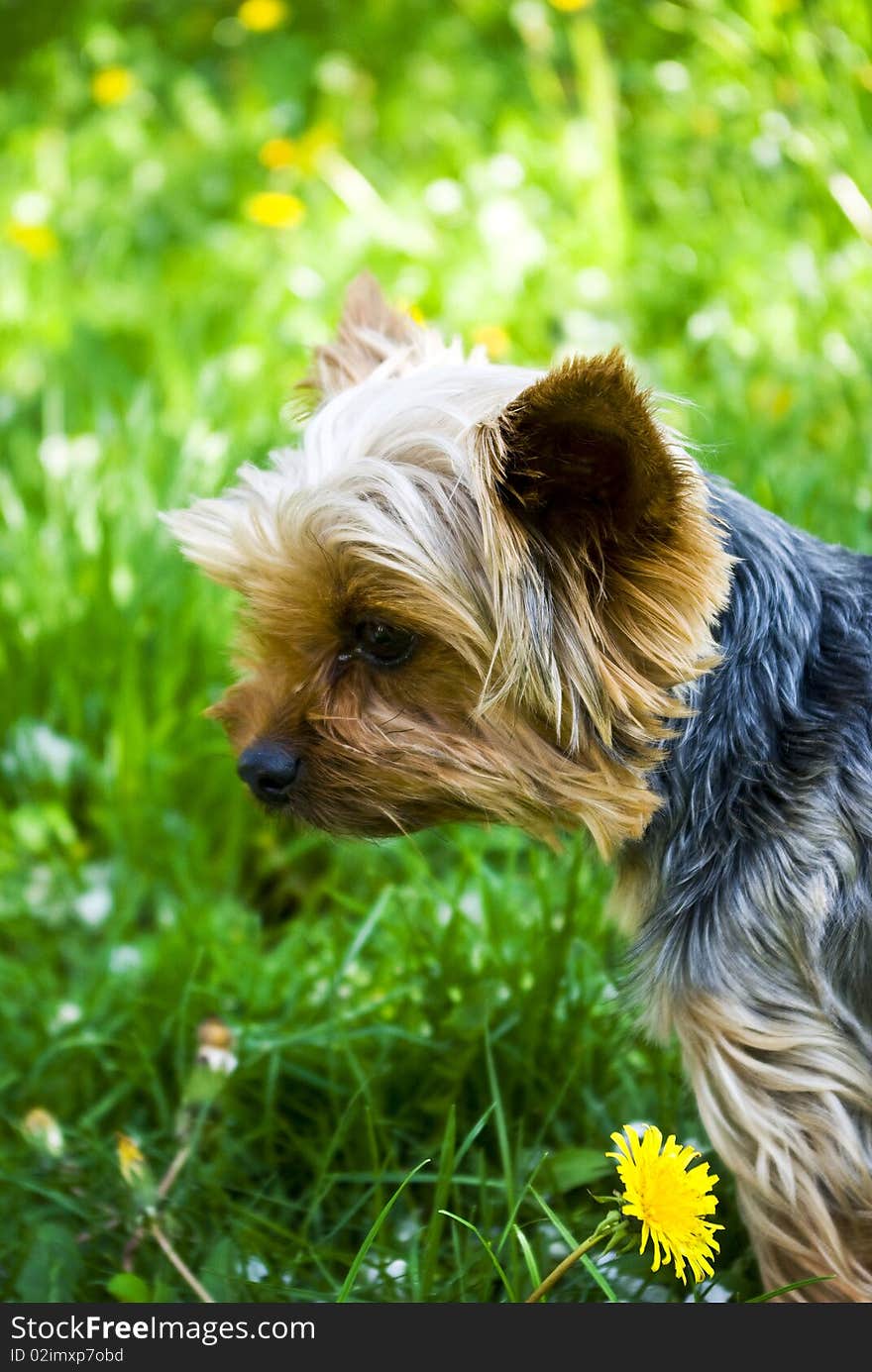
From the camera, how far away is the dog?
1.92 metres

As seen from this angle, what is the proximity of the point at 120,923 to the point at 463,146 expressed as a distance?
11.9 feet

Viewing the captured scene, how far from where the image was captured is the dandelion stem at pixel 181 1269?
6.86ft

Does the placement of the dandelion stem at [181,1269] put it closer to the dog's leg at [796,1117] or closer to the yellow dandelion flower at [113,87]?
the dog's leg at [796,1117]

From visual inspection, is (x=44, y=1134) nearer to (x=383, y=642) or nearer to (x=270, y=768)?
(x=270, y=768)

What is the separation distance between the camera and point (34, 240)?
5.23 meters

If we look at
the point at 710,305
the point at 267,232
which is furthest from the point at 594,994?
the point at 267,232

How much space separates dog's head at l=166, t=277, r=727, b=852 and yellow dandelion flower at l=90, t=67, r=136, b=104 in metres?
4.76

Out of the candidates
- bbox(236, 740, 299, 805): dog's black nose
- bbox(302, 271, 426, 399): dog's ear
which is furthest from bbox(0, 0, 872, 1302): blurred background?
bbox(302, 271, 426, 399): dog's ear

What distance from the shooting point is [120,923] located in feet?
9.94

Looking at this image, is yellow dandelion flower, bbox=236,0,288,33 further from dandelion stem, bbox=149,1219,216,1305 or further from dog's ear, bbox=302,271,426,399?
dandelion stem, bbox=149,1219,216,1305

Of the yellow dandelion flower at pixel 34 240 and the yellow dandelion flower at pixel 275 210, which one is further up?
the yellow dandelion flower at pixel 275 210

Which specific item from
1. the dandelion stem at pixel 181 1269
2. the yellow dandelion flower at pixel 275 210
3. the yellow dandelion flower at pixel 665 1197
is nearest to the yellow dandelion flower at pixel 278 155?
the yellow dandelion flower at pixel 275 210

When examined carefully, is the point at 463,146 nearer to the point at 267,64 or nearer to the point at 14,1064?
the point at 267,64

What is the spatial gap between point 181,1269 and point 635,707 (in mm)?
1033
